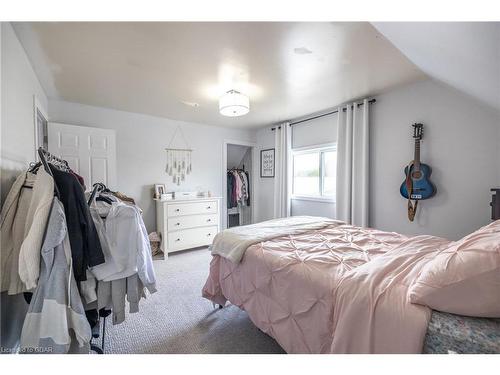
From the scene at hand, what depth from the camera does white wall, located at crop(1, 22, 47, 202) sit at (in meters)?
1.29

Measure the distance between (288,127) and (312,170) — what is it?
0.90 m

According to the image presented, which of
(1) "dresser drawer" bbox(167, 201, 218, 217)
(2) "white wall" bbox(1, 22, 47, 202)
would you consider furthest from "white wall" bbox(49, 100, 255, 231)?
(2) "white wall" bbox(1, 22, 47, 202)

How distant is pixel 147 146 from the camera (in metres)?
3.55

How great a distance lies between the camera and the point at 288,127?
156 inches

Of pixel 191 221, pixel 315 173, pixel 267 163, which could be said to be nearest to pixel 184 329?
pixel 191 221

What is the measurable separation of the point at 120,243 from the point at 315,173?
3.23 metres

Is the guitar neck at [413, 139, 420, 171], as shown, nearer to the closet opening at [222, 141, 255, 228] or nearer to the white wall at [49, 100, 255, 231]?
the closet opening at [222, 141, 255, 228]

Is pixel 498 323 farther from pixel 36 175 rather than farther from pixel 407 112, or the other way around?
pixel 407 112

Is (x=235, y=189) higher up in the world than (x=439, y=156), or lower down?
lower down

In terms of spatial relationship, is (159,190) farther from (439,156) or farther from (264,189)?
(439,156)

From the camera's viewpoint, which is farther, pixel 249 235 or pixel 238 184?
pixel 238 184

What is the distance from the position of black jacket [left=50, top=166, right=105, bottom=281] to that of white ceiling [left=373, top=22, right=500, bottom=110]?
6.22 ft

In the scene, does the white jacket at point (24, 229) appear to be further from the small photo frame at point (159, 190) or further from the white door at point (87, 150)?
the small photo frame at point (159, 190)
